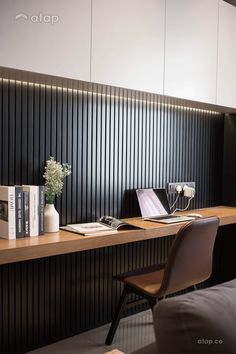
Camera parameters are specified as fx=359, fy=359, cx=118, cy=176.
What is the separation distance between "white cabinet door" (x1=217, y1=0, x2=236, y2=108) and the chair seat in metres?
1.39

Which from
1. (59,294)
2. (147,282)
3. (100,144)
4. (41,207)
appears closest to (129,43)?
(100,144)

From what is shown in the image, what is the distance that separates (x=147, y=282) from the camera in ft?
6.96

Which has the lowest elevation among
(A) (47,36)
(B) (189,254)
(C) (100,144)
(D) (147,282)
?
(D) (147,282)

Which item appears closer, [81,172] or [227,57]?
[81,172]

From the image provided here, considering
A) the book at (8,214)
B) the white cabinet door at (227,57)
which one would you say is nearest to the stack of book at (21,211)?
the book at (8,214)

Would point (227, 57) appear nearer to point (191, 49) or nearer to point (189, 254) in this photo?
point (191, 49)

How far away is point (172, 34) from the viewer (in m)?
2.31

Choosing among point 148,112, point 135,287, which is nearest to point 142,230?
point 135,287

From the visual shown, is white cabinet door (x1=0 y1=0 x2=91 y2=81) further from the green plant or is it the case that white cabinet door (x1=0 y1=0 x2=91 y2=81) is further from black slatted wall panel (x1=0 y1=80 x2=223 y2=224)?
the green plant

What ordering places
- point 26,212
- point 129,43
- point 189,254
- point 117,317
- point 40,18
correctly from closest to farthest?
point 40,18, point 26,212, point 189,254, point 129,43, point 117,317

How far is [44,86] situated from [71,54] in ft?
1.10

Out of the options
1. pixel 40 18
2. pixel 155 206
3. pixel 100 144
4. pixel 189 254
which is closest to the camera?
pixel 40 18

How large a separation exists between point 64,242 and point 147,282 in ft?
2.09

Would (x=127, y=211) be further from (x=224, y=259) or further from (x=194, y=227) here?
(x=224, y=259)
